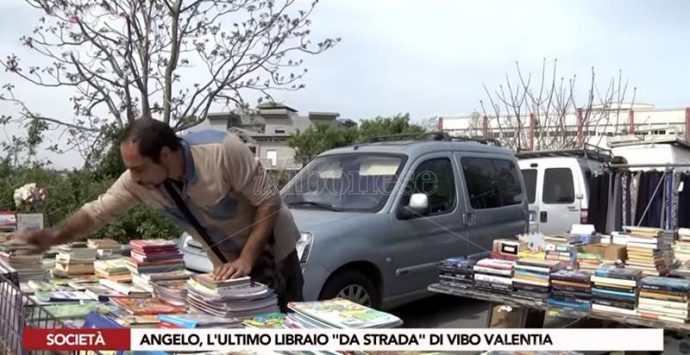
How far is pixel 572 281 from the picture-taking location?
4062mm

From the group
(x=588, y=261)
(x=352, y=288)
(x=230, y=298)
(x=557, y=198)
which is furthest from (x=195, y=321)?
(x=557, y=198)

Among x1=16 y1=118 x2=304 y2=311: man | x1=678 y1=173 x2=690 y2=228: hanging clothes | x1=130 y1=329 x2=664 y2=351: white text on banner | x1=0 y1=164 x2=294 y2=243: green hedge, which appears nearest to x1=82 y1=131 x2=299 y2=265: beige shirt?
x1=16 y1=118 x2=304 y2=311: man

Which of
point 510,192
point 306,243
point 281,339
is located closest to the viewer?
point 281,339

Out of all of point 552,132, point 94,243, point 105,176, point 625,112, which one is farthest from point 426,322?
point 625,112

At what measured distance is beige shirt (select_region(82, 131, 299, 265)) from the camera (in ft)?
8.92

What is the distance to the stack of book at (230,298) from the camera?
234cm

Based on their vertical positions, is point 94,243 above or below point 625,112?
below

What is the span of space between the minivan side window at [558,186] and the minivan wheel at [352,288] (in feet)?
17.0

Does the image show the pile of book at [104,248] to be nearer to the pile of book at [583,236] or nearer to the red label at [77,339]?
the red label at [77,339]

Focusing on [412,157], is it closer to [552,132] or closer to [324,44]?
[324,44]

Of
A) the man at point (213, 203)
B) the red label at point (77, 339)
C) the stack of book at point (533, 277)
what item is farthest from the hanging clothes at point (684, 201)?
the red label at point (77, 339)

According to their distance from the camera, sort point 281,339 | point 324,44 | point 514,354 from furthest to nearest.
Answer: point 324,44 → point 281,339 → point 514,354

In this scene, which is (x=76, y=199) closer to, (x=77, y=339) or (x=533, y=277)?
(x=533, y=277)

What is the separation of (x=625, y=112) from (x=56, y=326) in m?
26.9
